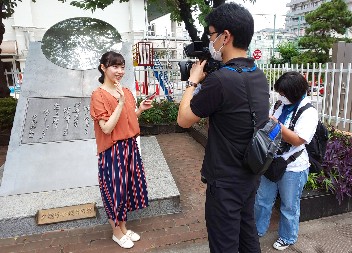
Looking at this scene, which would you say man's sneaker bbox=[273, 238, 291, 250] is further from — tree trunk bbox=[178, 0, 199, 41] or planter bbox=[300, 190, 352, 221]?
tree trunk bbox=[178, 0, 199, 41]

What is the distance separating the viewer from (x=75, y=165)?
3.72 meters

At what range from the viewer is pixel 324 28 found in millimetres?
17266

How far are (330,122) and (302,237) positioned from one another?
10.3 ft

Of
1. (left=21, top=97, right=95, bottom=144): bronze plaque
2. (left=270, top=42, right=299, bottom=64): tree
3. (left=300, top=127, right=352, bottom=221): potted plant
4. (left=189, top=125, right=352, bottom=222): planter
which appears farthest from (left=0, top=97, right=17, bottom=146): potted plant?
(left=270, top=42, right=299, bottom=64): tree

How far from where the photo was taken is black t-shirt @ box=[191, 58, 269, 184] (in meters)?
1.57

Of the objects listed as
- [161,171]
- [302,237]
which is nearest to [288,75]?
[302,237]

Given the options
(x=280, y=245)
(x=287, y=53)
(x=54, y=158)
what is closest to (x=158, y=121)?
(x=54, y=158)

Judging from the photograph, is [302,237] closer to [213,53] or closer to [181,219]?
[181,219]

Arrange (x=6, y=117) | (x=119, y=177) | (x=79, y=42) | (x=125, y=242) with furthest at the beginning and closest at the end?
(x=6, y=117) → (x=79, y=42) → (x=125, y=242) → (x=119, y=177)

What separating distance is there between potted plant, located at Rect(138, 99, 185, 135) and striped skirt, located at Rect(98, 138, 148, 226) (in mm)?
4130

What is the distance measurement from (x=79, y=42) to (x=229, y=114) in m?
4.31

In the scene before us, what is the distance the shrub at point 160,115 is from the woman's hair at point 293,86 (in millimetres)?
4890

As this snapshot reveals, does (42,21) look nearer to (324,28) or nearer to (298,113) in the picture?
(324,28)

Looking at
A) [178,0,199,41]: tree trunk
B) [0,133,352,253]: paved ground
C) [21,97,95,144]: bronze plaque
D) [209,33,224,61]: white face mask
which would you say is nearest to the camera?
[209,33,224,61]: white face mask
